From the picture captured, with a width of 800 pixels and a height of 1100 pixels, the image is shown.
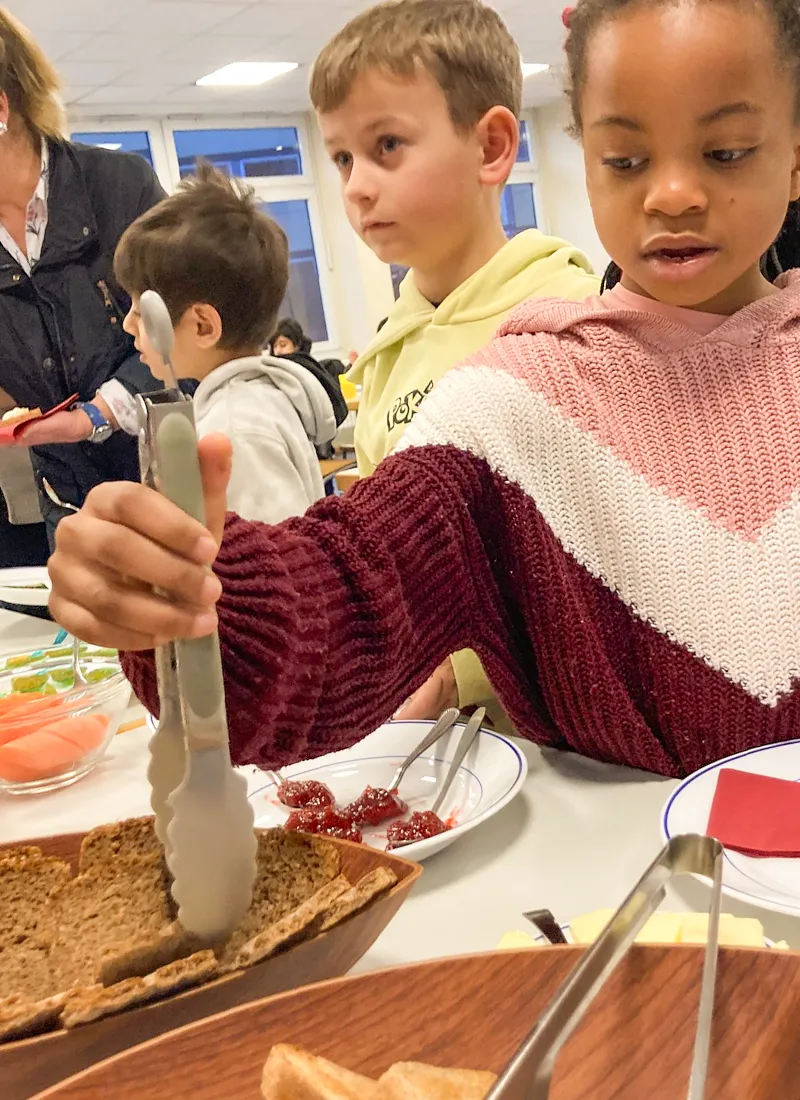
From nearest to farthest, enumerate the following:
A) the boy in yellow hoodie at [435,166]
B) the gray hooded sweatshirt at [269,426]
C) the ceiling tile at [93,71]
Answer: the boy in yellow hoodie at [435,166]
the gray hooded sweatshirt at [269,426]
the ceiling tile at [93,71]

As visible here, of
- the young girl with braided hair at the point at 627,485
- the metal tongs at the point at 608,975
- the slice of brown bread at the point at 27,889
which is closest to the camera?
the metal tongs at the point at 608,975

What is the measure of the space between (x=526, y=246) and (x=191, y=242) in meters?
0.79

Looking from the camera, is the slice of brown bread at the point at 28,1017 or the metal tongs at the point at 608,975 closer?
the metal tongs at the point at 608,975

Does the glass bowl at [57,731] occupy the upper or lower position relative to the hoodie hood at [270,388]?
lower

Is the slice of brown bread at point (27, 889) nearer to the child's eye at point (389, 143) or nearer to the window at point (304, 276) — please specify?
the child's eye at point (389, 143)

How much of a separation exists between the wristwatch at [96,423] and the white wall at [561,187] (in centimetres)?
855

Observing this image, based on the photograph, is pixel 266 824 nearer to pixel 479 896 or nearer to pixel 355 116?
pixel 479 896

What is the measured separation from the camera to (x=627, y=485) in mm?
898

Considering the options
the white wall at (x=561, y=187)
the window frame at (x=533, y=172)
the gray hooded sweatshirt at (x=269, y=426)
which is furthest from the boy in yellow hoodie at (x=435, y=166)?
the window frame at (x=533, y=172)

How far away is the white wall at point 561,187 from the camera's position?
9953 mm

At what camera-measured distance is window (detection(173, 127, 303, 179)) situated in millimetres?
8359

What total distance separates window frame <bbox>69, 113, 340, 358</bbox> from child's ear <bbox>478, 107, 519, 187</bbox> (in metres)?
6.38

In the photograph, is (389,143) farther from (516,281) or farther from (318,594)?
(318,594)

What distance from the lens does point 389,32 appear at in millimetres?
1346
